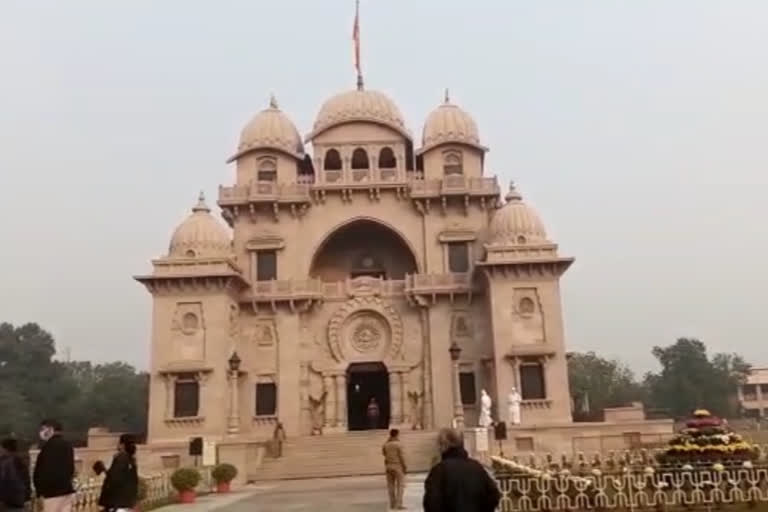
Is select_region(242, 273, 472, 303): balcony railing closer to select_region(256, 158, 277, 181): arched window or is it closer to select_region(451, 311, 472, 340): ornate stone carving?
select_region(451, 311, 472, 340): ornate stone carving

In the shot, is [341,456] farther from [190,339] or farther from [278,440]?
[190,339]

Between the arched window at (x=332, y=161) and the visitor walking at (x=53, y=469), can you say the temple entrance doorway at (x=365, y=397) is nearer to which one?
the arched window at (x=332, y=161)

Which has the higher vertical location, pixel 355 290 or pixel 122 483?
pixel 355 290

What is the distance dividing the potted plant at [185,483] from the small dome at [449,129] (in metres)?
22.5

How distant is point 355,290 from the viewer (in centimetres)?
3862

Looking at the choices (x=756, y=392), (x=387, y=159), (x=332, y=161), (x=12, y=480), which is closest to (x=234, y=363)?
(x=332, y=161)

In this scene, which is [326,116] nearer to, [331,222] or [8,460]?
[331,222]

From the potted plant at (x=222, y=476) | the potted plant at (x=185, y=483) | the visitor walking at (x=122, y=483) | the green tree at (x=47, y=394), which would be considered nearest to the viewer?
the visitor walking at (x=122, y=483)

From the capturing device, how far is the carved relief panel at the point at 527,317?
34906 mm

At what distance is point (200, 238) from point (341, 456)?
444 inches

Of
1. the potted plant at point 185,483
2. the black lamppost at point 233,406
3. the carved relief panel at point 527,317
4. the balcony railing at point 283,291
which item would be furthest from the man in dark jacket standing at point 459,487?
the balcony railing at point 283,291

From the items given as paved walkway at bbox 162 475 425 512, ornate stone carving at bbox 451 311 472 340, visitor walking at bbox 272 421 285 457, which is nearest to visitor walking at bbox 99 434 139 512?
paved walkway at bbox 162 475 425 512

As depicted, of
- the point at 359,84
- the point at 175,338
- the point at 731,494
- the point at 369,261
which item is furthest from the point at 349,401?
the point at 731,494

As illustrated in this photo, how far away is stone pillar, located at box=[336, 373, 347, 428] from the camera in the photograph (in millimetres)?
36938
